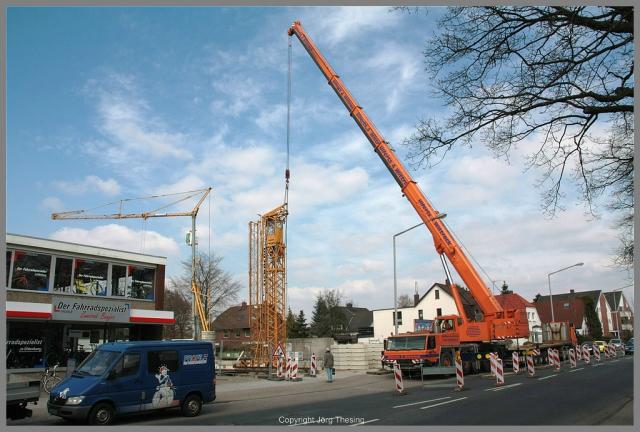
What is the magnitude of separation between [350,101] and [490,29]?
1754cm

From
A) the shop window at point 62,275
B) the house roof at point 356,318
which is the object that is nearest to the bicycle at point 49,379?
the shop window at point 62,275

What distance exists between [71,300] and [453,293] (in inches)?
653

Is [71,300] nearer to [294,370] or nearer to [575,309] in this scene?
[294,370]

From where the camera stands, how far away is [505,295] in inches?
3078

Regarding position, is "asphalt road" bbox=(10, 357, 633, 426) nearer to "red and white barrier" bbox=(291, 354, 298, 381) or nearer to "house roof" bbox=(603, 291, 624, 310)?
"red and white barrier" bbox=(291, 354, 298, 381)

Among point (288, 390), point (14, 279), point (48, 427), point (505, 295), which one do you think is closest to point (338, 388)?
point (288, 390)

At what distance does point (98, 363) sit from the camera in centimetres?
1280

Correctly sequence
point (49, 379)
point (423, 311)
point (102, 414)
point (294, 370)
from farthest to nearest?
point (423, 311) < point (294, 370) < point (49, 379) < point (102, 414)

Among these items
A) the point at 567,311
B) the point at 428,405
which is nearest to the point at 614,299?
the point at 567,311

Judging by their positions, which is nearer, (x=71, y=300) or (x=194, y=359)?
(x=194, y=359)

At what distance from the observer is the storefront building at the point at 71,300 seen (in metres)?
20.9

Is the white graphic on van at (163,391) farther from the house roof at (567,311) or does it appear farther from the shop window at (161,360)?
the house roof at (567,311)

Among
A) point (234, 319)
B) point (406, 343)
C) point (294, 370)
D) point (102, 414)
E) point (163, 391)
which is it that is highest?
point (234, 319)

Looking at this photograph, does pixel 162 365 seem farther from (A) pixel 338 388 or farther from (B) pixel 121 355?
(A) pixel 338 388
